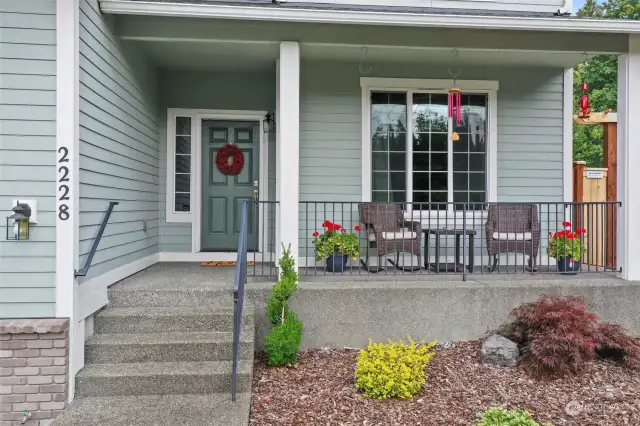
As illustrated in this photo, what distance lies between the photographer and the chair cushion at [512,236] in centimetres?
476

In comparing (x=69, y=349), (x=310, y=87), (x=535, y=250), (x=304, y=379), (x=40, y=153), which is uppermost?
(x=310, y=87)

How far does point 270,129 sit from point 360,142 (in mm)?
1192

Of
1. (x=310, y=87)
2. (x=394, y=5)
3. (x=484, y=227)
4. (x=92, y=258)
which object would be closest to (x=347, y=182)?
(x=310, y=87)

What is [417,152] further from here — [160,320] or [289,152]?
[160,320]

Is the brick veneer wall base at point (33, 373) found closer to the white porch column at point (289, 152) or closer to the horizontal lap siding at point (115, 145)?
the horizontal lap siding at point (115, 145)

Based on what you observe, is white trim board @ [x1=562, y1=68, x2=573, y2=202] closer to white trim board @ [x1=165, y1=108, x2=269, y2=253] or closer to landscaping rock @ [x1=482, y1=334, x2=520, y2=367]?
landscaping rock @ [x1=482, y1=334, x2=520, y2=367]

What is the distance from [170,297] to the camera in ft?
12.8

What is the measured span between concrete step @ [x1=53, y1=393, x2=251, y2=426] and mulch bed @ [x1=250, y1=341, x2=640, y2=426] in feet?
0.58

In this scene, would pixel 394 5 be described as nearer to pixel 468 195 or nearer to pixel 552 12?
pixel 552 12

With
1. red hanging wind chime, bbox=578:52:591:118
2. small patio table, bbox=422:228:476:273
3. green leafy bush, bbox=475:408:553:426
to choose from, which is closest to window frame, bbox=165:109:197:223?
small patio table, bbox=422:228:476:273

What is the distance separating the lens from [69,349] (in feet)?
9.98

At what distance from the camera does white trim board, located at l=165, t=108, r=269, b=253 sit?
5.59 metres

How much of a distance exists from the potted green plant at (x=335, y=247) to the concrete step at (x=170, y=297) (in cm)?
115

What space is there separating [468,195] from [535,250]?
1.08 metres
